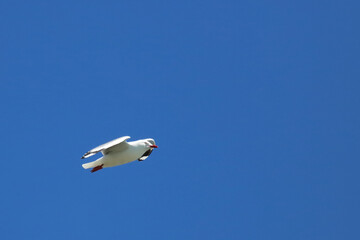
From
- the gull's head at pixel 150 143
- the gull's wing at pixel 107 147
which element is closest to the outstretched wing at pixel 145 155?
the gull's head at pixel 150 143

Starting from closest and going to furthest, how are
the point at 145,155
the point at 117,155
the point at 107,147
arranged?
the point at 107,147 → the point at 117,155 → the point at 145,155

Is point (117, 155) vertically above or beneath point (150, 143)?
beneath

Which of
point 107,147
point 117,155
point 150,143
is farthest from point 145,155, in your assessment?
point 107,147

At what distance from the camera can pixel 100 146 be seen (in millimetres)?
27000

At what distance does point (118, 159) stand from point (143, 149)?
4.17ft

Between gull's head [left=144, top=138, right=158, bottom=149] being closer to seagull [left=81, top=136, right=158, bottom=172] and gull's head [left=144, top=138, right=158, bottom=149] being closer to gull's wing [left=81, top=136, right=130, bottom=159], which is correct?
seagull [left=81, top=136, right=158, bottom=172]

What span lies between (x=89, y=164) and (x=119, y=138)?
5.24 ft

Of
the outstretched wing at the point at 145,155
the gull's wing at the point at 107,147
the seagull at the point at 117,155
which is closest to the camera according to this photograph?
the gull's wing at the point at 107,147

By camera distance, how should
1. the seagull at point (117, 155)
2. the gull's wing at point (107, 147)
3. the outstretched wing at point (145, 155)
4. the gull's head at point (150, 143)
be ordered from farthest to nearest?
the outstretched wing at point (145, 155) → the gull's head at point (150, 143) → the seagull at point (117, 155) → the gull's wing at point (107, 147)

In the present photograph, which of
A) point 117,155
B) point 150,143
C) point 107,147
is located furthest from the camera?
point 150,143

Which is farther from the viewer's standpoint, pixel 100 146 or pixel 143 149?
pixel 143 149

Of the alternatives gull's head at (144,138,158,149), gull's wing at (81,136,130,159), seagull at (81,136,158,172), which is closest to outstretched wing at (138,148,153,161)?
gull's head at (144,138,158,149)

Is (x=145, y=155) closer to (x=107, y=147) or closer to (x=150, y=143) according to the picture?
(x=150, y=143)

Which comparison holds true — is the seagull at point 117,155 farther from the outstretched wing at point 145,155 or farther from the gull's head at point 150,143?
the outstretched wing at point 145,155
